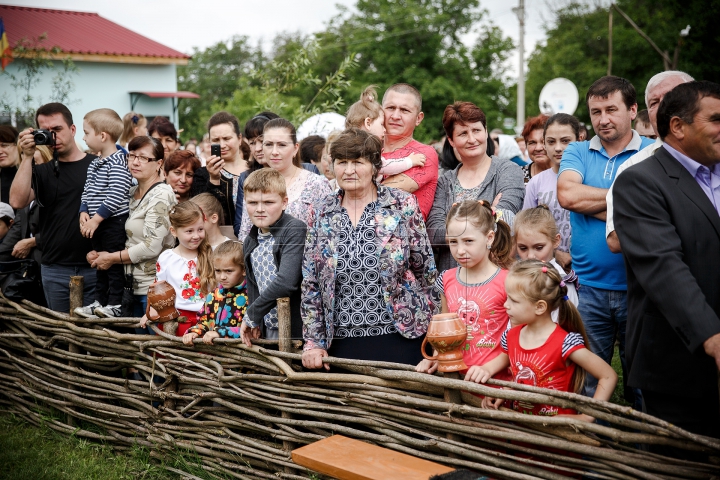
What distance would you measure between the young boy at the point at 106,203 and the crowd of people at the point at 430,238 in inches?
0.6

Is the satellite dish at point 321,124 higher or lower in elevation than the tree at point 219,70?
lower

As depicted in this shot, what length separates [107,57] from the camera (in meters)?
4.23

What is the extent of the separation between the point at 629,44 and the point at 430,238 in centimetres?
462

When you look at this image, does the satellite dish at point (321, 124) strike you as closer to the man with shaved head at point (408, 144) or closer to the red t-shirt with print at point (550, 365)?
the man with shaved head at point (408, 144)

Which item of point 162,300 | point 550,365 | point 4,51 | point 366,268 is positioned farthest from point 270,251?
point 4,51

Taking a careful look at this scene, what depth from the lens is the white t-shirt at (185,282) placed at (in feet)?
13.0

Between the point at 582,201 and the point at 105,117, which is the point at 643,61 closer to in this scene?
the point at 582,201

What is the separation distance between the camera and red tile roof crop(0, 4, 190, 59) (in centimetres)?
431

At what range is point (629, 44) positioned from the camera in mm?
6871

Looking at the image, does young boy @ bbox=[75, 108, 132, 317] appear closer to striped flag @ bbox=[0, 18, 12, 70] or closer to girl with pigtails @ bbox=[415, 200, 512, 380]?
striped flag @ bbox=[0, 18, 12, 70]

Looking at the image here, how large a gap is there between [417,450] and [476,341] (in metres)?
0.53

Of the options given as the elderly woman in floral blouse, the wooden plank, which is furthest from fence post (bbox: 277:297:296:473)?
the wooden plank

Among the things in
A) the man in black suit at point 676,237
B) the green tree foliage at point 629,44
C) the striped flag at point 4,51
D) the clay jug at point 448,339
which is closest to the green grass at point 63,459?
the clay jug at point 448,339

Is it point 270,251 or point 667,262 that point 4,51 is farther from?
point 667,262
